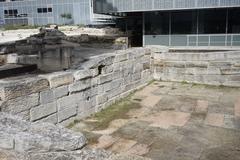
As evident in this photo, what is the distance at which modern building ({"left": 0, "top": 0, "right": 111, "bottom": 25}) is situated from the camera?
144 ft

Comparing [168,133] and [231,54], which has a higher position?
[231,54]

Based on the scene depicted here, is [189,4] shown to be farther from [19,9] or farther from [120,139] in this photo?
[19,9]

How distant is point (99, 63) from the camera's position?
7180 mm

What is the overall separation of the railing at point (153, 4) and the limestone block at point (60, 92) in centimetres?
1171

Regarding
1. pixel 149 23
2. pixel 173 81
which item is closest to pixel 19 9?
pixel 149 23

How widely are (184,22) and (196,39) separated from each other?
1.17 meters

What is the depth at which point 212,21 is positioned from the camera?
1723 cm

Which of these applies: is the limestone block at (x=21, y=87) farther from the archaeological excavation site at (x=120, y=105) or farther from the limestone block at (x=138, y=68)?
the limestone block at (x=138, y=68)

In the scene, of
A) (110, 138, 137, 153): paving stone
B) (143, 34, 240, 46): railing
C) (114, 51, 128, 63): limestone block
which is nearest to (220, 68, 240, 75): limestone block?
(114, 51, 128, 63): limestone block

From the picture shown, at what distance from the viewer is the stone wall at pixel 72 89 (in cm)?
529

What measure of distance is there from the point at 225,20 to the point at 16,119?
14.8 metres

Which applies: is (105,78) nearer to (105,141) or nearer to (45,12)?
(105,141)

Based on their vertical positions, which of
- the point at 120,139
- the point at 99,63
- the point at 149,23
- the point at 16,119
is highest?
the point at 149,23

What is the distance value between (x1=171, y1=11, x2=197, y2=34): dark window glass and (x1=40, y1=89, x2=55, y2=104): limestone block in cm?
1297
